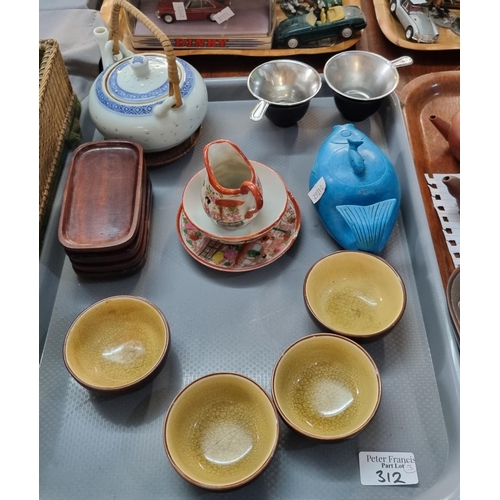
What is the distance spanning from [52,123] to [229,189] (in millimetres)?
464

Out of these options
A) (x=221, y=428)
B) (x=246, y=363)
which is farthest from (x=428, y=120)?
(x=221, y=428)

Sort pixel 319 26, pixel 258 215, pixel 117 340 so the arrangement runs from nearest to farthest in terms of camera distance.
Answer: pixel 117 340, pixel 258 215, pixel 319 26

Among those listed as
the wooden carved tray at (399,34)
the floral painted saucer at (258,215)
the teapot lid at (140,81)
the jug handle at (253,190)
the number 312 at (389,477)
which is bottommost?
the number 312 at (389,477)

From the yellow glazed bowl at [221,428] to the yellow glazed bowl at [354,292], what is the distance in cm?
20

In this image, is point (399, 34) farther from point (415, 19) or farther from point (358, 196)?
point (358, 196)

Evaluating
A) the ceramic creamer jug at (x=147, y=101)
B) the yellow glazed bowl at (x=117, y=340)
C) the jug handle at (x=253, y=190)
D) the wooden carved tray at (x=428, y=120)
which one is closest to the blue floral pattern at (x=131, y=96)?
the ceramic creamer jug at (x=147, y=101)

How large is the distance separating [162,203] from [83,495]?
625 millimetres

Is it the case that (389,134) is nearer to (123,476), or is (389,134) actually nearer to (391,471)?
(391,471)

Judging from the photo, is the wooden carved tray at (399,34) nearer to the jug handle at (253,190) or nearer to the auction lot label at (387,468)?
the jug handle at (253,190)

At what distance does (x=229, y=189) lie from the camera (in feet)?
3.06

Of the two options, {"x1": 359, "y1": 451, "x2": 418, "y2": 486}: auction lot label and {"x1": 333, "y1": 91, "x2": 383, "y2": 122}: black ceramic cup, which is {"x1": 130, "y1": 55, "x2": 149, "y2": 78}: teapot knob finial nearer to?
{"x1": 333, "y1": 91, "x2": 383, "y2": 122}: black ceramic cup

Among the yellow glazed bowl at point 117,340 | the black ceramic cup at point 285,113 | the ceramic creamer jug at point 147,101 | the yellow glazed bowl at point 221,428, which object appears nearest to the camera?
the yellow glazed bowl at point 221,428

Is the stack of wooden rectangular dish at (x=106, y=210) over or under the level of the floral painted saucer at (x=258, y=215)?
over

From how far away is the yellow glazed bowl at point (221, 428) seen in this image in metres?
0.73
